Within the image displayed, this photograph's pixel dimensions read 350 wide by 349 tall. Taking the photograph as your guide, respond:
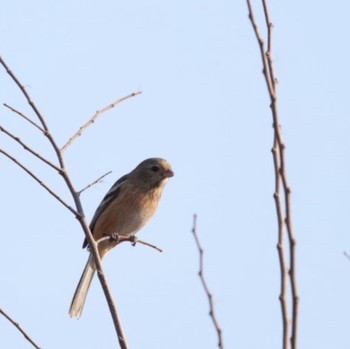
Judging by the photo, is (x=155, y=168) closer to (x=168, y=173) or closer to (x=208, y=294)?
(x=168, y=173)

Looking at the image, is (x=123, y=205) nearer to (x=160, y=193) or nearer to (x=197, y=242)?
(x=160, y=193)

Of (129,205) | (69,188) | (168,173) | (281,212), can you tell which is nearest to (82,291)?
(129,205)

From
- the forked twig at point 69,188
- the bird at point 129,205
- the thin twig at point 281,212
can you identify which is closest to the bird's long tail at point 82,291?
the bird at point 129,205

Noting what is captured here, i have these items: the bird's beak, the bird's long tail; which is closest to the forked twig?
the bird's long tail

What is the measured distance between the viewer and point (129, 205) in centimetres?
920

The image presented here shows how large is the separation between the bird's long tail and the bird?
36 mm

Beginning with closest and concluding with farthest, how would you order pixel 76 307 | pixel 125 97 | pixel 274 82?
pixel 274 82
pixel 125 97
pixel 76 307

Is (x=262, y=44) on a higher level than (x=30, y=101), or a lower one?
lower

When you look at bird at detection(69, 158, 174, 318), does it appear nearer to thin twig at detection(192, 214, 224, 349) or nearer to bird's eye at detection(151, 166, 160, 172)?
bird's eye at detection(151, 166, 160, 172)

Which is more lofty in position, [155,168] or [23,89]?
[155,168]

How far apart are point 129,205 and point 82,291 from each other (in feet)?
4.11

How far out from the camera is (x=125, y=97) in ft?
17.0

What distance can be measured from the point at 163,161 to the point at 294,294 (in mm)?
6833

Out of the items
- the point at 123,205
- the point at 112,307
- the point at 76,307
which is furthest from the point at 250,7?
the point at 123,205
